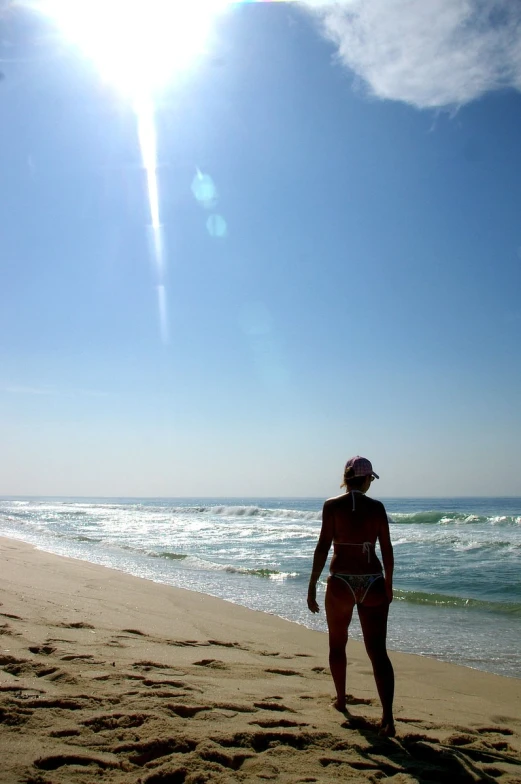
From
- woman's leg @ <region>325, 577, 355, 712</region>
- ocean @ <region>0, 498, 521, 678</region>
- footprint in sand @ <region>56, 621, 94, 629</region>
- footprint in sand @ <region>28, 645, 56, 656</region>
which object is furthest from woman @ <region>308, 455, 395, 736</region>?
footprint in sand @ <region>56, 621, 94, 629</region>

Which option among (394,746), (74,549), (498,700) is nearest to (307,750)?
(394,746)

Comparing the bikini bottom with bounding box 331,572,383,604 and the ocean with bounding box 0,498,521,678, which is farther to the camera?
the ocean with bounding box 0,498,521,678

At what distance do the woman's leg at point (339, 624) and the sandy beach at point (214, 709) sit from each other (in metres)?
0.20

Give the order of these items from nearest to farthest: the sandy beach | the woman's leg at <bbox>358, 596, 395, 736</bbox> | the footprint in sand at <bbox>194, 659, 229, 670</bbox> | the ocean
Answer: the sandy beach
the woman's leg at <bbox>358, 596, 395, 736</bbox>
the footprint in sand at <bbox>194, 659, 229, 670</bbox>
the ocean

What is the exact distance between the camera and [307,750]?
3258 millimetres

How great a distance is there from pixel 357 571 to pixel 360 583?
0.29 ft

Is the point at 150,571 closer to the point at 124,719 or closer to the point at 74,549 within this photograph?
the point at 74,549

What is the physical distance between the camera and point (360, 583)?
4.01 metres

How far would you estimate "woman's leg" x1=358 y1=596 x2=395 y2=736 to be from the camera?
12.4ft

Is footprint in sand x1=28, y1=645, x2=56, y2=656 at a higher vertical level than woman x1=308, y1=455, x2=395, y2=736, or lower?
lower

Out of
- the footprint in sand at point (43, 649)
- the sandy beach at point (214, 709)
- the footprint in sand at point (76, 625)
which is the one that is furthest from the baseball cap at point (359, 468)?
the footprint in sand at point (76, 625)

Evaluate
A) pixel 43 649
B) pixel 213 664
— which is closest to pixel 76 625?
pixel 43 649

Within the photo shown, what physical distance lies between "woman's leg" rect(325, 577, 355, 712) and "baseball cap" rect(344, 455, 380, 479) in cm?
83

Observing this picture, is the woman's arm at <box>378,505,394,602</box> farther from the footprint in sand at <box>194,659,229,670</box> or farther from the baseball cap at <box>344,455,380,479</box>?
the footprint in sand at <box>194,659,229,670</box>
